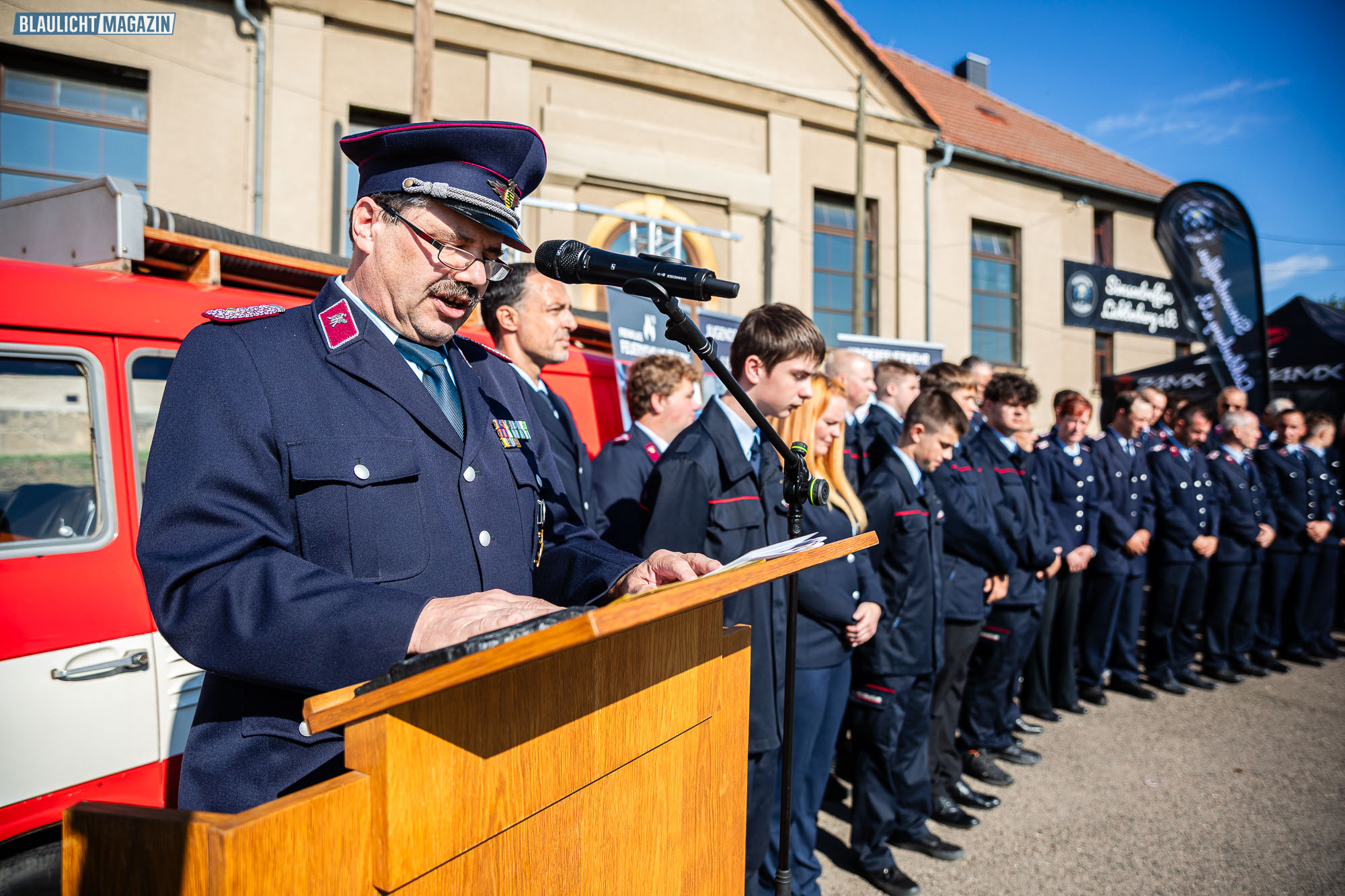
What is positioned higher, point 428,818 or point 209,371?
point 209,371

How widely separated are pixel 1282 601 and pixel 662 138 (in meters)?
9.62

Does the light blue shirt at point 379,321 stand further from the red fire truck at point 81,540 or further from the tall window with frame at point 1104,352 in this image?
the tall window with frame at point 1104,352

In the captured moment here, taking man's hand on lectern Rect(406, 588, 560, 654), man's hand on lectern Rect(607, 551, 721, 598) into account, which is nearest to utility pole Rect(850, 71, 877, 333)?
man's hand on lectern Rect(607, 551, 721, 598)

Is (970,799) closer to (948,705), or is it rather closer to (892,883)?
(948,705)

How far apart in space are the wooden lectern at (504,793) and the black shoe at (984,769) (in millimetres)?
3574

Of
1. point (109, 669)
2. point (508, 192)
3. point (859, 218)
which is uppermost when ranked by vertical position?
point (859, 218)

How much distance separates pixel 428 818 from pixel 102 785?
1.94 meters

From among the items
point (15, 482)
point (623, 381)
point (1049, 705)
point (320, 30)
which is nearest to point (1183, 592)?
point (1049, 705)

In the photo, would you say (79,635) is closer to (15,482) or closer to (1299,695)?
(15,482)

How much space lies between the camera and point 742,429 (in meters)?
2.77

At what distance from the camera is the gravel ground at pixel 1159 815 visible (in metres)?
3.36

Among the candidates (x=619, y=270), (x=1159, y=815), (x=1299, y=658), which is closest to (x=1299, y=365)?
(x=1299, y=658)

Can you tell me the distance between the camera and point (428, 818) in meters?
0.86

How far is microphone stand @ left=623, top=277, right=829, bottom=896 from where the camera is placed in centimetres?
161
